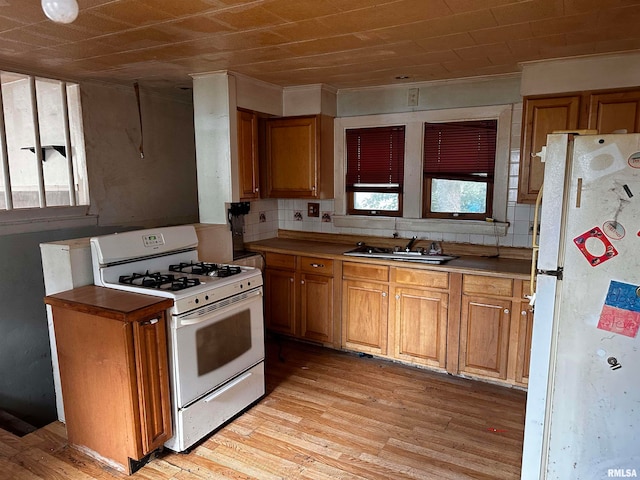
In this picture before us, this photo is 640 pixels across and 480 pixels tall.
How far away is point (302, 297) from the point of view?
385 centimetres

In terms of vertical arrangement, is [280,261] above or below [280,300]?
above

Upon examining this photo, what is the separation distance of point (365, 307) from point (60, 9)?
284 cm

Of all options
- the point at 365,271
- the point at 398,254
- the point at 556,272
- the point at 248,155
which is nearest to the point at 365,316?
the point at 365,271

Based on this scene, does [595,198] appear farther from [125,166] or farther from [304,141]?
[125,166]

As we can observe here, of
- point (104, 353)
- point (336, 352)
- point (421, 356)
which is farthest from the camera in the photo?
point (336, 352)

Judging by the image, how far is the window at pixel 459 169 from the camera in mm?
3561

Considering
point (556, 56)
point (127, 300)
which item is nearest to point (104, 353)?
point (127, 300)

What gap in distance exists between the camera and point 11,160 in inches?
127

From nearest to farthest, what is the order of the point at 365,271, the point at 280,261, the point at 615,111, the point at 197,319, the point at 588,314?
1. the point at 588,314
2. the point at 197,319
3. the point at 615,111
4. the point at 365,271
5. the point at 280,261

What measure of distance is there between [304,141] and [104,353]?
252cm

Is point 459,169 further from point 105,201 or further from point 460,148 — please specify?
point 105,201

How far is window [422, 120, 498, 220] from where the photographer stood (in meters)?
3.56

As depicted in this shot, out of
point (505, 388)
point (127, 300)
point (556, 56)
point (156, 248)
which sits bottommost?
point (505, 388)

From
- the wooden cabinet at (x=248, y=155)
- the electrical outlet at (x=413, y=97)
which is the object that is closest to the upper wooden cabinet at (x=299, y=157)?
the wooden cabinet at (x=248, y=155)
